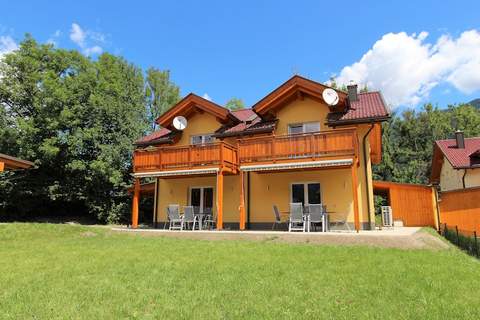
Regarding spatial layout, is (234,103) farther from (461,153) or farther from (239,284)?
(239,284)

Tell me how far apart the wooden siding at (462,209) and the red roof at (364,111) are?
Answer: 540 centimetres

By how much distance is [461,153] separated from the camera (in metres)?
25.2

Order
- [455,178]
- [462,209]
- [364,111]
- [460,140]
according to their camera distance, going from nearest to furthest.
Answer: [364,111] < [462,209] < [460,140] < [455,178]

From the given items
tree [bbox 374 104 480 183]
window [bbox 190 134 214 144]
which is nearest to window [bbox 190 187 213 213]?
window [bbox 190 134 214 144]

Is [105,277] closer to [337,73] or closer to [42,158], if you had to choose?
[42,158]

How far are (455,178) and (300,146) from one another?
1805cm

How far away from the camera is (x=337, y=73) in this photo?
40.7m

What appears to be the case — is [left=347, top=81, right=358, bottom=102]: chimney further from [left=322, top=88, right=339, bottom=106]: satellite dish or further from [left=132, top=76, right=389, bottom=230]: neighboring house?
[left=322, top=88, right=339, bottom=106]: satellite dish

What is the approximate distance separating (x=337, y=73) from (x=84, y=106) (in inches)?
1106

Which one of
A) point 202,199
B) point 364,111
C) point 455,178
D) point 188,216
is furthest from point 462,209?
point 188,216

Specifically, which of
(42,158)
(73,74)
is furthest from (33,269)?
(73,74)

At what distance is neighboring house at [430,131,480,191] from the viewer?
77.2 feet

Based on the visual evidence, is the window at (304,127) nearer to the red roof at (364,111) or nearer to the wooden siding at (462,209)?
the red roof at (364,111)

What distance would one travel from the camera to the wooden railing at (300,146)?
13.8 metres
